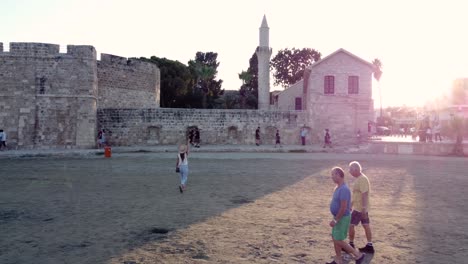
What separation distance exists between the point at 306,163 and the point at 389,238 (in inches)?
392

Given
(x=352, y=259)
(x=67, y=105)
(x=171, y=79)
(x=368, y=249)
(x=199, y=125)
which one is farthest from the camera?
(x=171, y=79)

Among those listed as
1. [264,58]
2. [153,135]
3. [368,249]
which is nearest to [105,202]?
[368,249]

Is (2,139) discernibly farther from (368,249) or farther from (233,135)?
(368,249)

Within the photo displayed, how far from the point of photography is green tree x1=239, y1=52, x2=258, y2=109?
51469 mm

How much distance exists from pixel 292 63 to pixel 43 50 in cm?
3659

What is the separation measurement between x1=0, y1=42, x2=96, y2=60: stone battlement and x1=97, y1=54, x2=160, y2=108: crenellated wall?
2.52 metres

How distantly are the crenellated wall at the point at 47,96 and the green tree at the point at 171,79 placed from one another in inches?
866

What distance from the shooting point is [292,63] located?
51.5 meters

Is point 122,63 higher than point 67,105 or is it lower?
higher

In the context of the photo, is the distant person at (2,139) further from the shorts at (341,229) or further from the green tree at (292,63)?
the green tree at (292,63)

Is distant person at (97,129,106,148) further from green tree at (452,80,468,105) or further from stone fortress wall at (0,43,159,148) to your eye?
green tree at (452,80,468,105)

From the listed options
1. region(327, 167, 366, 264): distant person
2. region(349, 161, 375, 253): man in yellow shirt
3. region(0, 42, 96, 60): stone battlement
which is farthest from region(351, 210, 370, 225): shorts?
region(0, 42, 96, 60): stone battlement

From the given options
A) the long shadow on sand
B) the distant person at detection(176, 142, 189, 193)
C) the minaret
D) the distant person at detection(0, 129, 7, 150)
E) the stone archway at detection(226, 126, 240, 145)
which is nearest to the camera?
the long shadow on sand

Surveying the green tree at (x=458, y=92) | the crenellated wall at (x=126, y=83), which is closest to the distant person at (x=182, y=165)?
the crenellated wall at (x=126, y=83)
